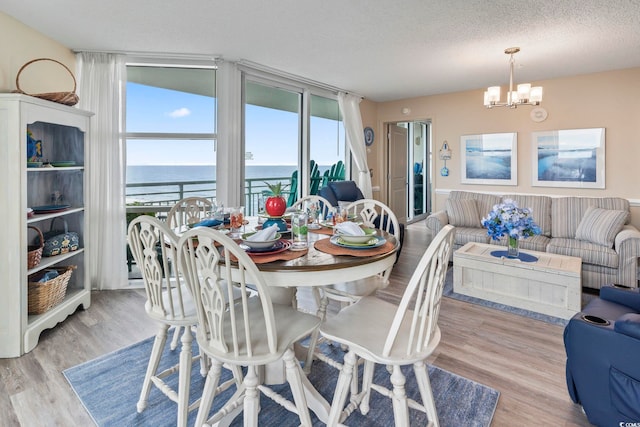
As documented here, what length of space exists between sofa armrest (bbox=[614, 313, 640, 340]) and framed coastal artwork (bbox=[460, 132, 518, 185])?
4200 mm

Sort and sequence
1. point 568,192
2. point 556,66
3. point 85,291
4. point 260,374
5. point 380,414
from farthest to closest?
1. point 568,192
2. point 556,66
3. point 85,291
4. point 260,374
5. point 380,414

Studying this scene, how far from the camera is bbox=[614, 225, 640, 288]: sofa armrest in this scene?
3264 millimetres

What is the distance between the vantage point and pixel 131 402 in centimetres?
187

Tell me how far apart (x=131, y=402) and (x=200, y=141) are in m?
2.80

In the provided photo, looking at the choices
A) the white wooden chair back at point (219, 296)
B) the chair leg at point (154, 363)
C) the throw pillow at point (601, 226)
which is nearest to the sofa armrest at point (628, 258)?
the throw pillow at point (601, 226)

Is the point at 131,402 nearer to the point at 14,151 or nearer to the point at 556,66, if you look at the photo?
the point at 14,151

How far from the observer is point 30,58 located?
301 cm

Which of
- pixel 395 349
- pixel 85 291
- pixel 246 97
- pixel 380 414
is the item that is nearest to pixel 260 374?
pixel 380 414

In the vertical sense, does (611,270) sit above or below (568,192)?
below

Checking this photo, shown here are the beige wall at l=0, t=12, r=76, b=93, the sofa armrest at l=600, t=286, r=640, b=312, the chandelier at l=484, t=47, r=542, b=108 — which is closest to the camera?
the sofa armrest at l=600, t=286, r=640, b=312

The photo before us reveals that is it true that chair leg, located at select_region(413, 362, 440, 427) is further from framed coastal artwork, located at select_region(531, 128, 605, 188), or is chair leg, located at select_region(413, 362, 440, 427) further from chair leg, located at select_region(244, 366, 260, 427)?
framed coastal artwork, located at select_region(531, 128, 605, 188)

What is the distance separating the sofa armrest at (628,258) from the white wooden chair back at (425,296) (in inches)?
116

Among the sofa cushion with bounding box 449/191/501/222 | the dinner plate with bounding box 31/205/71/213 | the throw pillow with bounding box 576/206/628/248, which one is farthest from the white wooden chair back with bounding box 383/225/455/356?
the sofa cushion with bounding box 449/191/501/222

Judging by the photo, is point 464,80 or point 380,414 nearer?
point 380,414
